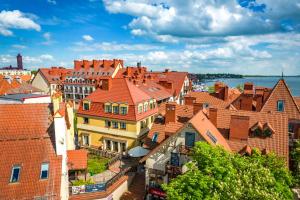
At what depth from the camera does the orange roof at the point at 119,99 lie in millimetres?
39562

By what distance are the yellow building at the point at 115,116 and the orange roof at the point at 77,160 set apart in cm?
1113

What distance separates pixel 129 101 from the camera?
131ft

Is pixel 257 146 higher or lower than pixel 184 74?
lower

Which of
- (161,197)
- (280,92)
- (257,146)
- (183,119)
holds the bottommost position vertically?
(161,197)

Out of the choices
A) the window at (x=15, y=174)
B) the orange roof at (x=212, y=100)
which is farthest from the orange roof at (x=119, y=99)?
the window at (x=15, y=174)

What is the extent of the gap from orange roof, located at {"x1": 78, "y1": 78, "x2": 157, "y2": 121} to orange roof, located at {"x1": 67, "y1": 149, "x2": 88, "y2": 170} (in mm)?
11364

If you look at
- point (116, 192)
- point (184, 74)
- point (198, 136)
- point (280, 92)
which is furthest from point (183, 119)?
point (184, 74)

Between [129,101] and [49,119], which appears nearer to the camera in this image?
[49,119]

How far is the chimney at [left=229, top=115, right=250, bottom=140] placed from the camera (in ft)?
90.4

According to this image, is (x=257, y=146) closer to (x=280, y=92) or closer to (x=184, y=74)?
(x=280, y=92)

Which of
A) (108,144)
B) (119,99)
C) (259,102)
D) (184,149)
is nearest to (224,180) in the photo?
(184,149)

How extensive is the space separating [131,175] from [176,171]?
750 centimetres

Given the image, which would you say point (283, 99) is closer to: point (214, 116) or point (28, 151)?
point (214, 116)

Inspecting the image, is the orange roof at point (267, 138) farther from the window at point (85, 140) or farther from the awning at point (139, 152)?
the window at point (85, 140)
